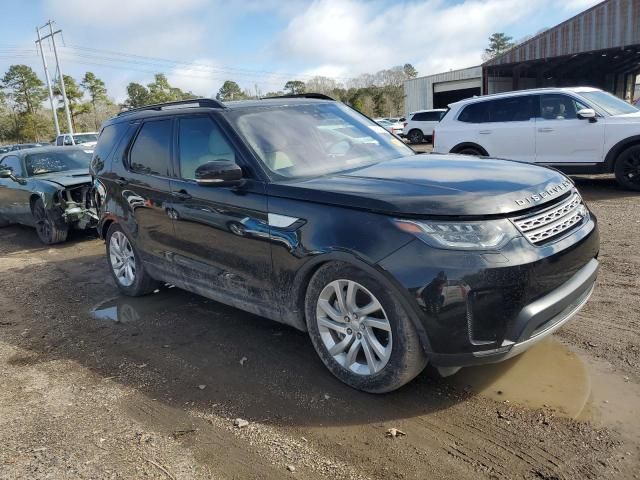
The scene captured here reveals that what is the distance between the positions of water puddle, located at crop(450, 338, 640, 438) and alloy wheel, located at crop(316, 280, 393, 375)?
2.00 feet

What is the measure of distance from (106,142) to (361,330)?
13.1 feet

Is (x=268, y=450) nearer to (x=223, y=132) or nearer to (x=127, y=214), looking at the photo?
(x=223, y=132)

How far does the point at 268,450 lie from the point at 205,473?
→ 0.35 meters

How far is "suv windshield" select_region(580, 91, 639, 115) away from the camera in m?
9.17

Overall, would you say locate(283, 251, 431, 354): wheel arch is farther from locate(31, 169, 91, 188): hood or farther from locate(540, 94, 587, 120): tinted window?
locate(540, 94, 587, 120): tinted window

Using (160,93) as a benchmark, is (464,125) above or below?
below

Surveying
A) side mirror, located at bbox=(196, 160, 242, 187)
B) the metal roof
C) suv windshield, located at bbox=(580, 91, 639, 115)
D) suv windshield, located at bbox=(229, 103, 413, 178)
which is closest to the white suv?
suv windshield, located at bbox=(580, 91, 639, 115)

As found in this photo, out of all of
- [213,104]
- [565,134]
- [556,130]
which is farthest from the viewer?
[556,130]

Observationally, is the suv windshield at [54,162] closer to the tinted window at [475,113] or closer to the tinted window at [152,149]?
the tinted window at [152,149]

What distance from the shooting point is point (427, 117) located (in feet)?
86.9

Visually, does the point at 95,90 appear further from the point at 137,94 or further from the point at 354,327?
the point at 354,327

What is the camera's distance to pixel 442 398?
3164 mm

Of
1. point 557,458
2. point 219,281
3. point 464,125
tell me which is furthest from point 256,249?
point 464,125

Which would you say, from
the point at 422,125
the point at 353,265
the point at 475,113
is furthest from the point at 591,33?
the point at 353,265
